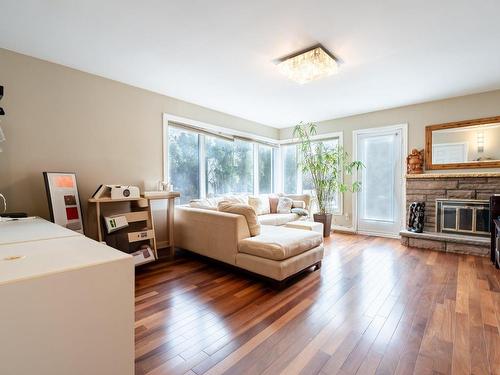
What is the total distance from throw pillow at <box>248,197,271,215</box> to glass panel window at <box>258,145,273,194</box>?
95 cm

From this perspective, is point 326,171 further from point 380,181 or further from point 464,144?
point 464,144

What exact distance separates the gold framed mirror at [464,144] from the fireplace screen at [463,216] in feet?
1.91

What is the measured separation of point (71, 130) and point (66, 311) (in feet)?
8.78

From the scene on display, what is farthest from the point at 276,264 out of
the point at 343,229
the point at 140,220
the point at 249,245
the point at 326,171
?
the point at 343,229

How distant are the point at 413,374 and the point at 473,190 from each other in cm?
359

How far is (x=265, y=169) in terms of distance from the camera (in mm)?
5926

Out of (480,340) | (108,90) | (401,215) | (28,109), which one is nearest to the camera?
(480,340)

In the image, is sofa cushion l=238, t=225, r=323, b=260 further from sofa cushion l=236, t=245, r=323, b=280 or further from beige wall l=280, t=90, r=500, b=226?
beige wall l=280, t=90, r=500, b=226

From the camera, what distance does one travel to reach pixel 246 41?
2.34 meters

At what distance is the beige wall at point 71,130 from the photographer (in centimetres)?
250

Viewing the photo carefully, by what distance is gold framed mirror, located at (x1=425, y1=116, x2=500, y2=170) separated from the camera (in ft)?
12.1

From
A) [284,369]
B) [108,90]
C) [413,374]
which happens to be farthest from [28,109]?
[413,374]

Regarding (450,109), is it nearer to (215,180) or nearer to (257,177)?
(257,177)

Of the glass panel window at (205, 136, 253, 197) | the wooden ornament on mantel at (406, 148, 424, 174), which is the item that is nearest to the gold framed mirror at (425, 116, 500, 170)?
the wooden ornament on mantel at (406, 148, 424, 174)
